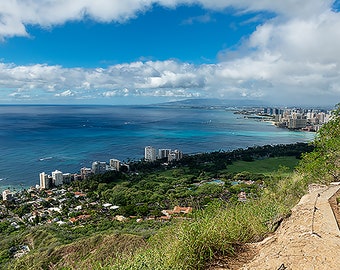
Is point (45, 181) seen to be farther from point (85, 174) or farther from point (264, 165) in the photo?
point (264, 165)

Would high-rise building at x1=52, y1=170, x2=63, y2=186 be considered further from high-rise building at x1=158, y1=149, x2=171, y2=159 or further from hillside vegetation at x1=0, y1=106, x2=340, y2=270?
high-rise building at x1=158, y1=149, x2=171, y2=159

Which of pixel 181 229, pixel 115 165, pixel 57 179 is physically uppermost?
pixel 181 229

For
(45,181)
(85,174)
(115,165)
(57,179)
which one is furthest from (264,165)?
(45,181)

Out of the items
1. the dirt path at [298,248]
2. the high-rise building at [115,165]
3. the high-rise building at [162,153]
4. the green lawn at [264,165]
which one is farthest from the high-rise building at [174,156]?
the dirt path at [298,248]

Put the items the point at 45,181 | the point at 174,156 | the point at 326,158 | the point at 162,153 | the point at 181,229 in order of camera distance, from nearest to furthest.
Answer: the point at 181,229 < the point at 326,158 < the point at 45,181 < the point at 174,156 < the point at 162,153

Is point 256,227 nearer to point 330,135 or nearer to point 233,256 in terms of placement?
point 233,256

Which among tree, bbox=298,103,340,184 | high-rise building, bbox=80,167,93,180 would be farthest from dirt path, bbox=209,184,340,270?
high-rise building, bbox=80,167,93,180

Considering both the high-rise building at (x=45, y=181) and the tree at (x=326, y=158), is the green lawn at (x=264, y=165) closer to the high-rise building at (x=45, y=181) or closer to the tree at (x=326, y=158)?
the high-rise building at (x=45, y=181)
